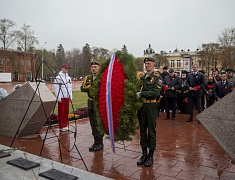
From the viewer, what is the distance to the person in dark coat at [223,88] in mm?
7750

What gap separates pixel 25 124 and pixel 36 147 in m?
0.94

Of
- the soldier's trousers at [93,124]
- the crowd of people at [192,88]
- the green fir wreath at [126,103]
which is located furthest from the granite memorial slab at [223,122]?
the crowd of people at [192,88]

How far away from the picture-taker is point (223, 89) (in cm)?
785

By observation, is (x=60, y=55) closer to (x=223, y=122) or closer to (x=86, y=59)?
(x=86, y=59)

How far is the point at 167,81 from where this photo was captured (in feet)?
30.1

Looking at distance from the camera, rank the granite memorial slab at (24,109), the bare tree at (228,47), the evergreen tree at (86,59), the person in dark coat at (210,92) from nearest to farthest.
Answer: the granite memorial slab at (24,109), the person in dark coat at (210,92), the bare tree at (228,47), the evergreen tree at (86,59)

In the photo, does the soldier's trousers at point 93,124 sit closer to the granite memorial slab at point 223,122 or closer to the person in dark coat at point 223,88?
the granite memorial slab at point 223,122

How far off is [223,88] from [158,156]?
173 inches

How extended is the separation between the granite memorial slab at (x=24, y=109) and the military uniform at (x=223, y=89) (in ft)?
18.0

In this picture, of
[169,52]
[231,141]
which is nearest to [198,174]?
[231,141]

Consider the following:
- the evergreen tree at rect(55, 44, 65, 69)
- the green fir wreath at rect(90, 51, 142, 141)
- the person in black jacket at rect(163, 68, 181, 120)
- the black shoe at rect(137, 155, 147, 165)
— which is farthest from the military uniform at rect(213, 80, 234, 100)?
the evergreen tree at rect(55, 44, 65, 69)

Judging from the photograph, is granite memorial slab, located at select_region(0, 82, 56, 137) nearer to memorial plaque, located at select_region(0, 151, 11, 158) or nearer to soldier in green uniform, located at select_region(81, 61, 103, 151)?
soldier in green uniform, located at select_region(81, 61, 103, 151)

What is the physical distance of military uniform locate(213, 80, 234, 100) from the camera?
25.4ft

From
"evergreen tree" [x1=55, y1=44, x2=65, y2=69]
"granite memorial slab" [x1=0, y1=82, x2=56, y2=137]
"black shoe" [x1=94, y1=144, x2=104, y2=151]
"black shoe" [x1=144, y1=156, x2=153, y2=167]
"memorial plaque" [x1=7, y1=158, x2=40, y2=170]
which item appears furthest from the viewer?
"evergreen tree" [x1=55, y1=44, x2=65, y2=69]
